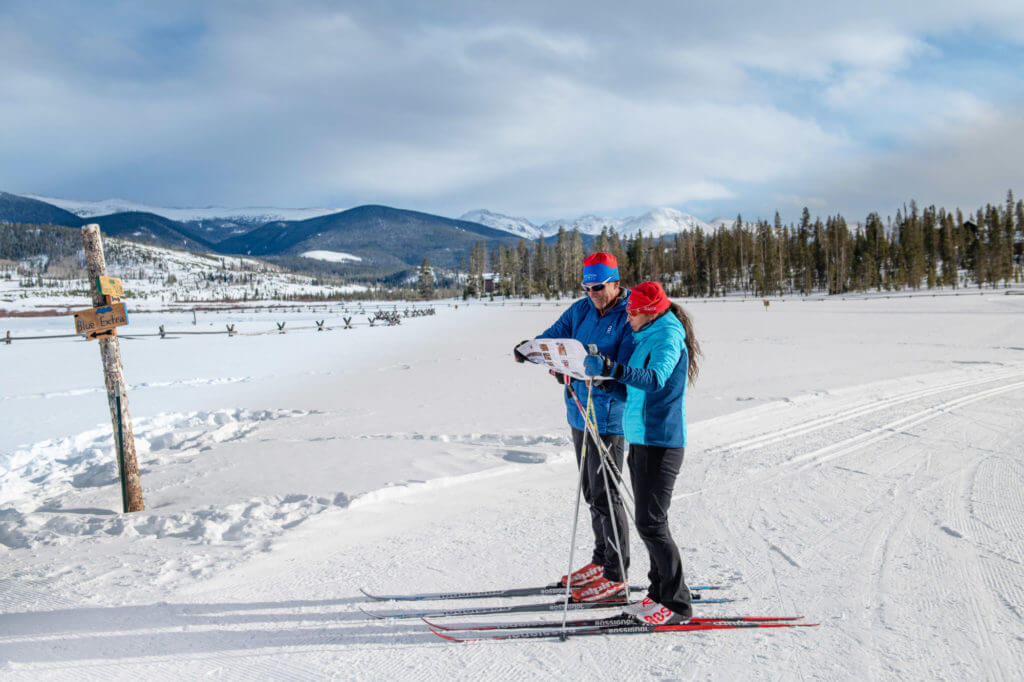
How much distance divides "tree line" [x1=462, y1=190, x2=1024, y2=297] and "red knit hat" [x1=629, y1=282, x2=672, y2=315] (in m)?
80.2

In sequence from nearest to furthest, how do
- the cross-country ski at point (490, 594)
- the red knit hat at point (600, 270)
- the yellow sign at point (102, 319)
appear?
1. the red knit hat at point (600, 270)
2. the cross-country ski at point (490, 594)
3. the yellow sign at point (102, 319)

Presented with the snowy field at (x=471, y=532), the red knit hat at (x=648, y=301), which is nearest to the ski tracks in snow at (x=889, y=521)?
the snowy field at (x=471, y=532)

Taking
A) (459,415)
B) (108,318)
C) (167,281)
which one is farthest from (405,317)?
(167,281)

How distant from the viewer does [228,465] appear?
6.92m

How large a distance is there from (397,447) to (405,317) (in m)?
42.2

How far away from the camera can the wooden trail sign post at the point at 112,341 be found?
5.19m

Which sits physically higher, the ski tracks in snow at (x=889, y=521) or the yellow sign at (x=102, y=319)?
the yellow sign at (x=102, y=319)

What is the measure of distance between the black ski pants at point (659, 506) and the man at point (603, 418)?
0.30m

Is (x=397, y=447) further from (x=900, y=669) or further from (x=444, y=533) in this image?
(x=900, y=669)

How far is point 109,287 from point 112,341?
1.72ft

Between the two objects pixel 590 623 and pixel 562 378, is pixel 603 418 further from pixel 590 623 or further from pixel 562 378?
pixel 590 623

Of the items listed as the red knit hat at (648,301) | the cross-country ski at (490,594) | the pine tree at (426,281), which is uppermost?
the pine tree at (426,281)

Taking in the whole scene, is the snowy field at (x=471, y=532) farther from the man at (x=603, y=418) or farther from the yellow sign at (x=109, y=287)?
the yellow sign at (x=109, y=287)

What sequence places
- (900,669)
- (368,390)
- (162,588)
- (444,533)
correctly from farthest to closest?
(368,390)
(444,533)
(162,588)
(900,669)
